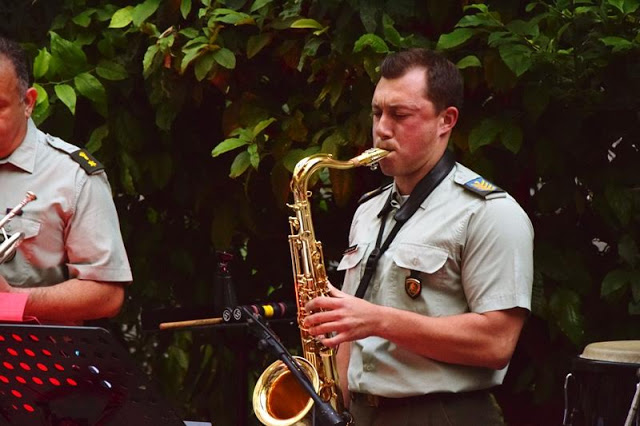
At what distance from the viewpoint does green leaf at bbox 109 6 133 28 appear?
5.19 meters

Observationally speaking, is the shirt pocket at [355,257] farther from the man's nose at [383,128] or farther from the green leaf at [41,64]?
the green leaf at [41,64]

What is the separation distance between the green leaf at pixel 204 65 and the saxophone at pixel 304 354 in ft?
2.63

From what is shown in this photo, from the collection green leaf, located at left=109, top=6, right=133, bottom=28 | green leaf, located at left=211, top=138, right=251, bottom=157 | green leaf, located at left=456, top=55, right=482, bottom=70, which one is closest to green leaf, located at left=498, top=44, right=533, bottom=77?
green leaf, located at left=456, top=55, right=482, bottom=70

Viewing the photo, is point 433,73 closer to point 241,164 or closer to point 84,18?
point 241,164

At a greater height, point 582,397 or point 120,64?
point 120,64

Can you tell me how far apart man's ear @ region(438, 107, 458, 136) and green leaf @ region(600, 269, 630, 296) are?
1132 millimetres

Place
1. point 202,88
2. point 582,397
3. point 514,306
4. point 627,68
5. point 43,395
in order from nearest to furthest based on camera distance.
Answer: point 43,395, point 514,306, point 582,397, point 627,68, point 202,88

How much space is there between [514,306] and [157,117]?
7.23 feet

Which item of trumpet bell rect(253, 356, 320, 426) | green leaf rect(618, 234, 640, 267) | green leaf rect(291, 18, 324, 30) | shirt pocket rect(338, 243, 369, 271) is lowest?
trumpet bell rect(253, 356, 320, 426)

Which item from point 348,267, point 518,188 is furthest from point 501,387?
point 348,267

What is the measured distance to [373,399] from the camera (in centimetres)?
382

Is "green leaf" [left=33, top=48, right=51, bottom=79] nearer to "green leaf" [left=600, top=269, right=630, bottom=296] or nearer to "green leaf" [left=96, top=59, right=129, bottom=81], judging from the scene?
"green leaf" [left=96, top=59, right=129, bottom=81]

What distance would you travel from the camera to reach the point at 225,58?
4.94 metres

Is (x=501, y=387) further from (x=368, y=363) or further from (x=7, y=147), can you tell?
(x=7, y=147)
